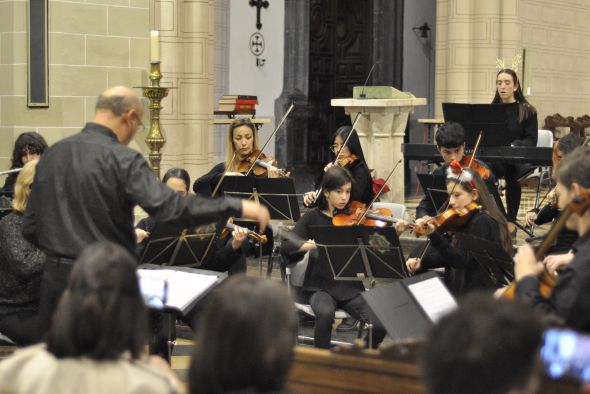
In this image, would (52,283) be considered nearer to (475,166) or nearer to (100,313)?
(100,313)

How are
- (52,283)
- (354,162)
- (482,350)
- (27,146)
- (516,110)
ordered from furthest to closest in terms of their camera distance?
(516,110), (354,162), (27,146), (52,283), (482,350)

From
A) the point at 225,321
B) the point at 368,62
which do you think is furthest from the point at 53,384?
the point at 368,62

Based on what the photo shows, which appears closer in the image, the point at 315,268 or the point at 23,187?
the point at 23,187

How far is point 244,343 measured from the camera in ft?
7.95

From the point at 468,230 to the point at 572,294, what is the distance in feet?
7.99

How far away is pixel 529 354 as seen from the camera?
2.28m

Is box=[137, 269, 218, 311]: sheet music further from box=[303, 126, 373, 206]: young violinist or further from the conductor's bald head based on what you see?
box=[303, 126, 373, 206]: young violinist

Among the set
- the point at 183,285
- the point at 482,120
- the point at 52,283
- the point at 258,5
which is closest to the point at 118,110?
the point at 52,283

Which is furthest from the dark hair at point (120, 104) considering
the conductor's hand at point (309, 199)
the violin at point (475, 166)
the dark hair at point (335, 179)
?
the violin at point (475, 166)

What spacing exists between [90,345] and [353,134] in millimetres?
5357

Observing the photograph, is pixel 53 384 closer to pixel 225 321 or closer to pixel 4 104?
pixel 225 321

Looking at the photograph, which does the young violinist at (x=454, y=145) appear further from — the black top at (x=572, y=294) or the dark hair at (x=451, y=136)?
the black top at (x=572, y=294)

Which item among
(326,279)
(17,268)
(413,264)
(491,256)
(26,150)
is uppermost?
(26,150)

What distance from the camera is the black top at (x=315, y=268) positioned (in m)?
6.48
